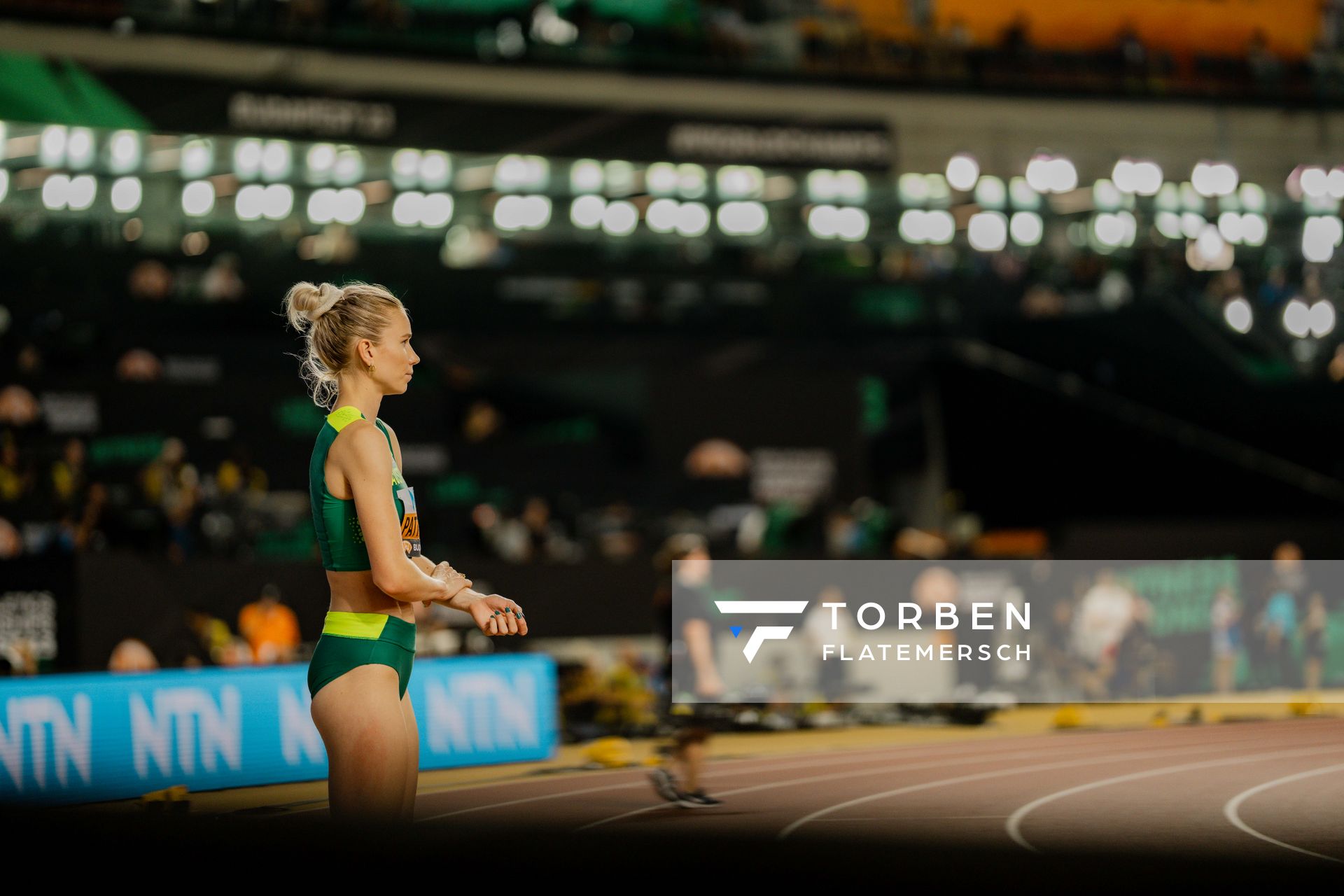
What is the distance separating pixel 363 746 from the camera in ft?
10.4

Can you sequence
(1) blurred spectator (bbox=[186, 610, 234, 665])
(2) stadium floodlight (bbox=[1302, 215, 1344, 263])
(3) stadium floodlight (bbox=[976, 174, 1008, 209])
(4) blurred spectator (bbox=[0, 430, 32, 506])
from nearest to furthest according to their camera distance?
(1) blurred spectator (bbox=[186, 610, 234, 665]) < (4) blurred spectator (bbox=[0, 430, 32, 506]) < (2) stadium floodlight (bbox=[1302, 215, 1344, 263]) < (3) stadium floodlight (bbox=[976, 174, 1008, 209])

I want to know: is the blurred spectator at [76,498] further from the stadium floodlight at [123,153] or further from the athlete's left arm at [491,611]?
the athlete's left arm at [491,611]

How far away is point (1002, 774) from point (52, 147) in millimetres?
16974

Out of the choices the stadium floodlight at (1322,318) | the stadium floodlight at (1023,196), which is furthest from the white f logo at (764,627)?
the stadium floodlight at (1023,196)

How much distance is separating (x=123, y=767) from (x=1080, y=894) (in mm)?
6730

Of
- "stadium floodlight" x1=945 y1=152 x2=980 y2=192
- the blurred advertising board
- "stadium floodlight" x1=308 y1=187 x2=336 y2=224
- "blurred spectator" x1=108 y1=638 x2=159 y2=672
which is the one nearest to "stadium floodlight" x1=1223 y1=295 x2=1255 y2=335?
"stadium floodlight" x1=945 y1=152 x2=980 y2=192

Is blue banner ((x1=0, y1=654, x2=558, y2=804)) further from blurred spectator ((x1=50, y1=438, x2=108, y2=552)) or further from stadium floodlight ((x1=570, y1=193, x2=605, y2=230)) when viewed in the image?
stadium floodlight ((x1=570, y1=193, x2=605, y2=230))

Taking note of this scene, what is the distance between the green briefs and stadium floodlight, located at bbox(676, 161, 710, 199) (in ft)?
72.6

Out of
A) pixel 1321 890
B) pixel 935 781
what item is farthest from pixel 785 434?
pixel 1321 890

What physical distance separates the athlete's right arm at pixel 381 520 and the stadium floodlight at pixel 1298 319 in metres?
20.4

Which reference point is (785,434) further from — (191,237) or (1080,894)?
(1080,894)

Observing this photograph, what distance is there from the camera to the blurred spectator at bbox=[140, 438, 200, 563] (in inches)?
572

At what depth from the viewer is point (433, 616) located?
11.8 m

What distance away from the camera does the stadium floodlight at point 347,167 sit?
22.6 meters
